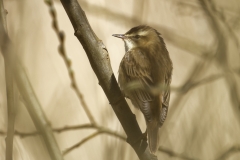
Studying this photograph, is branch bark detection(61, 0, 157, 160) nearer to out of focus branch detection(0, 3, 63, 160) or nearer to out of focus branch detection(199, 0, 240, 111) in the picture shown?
out of focus branch detection(0, 3, 63, 160)

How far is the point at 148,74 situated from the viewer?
137 inches

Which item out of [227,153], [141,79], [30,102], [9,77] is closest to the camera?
[9,77]

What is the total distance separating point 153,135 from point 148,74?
2.27ft

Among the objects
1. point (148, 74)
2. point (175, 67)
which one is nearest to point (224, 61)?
point (148, 74)

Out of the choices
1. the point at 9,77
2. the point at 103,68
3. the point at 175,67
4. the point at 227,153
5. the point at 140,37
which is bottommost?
the point at 227,153

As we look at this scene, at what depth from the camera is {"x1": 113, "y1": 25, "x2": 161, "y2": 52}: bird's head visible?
13.4 feet

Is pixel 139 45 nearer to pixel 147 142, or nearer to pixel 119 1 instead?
pixel 119 1

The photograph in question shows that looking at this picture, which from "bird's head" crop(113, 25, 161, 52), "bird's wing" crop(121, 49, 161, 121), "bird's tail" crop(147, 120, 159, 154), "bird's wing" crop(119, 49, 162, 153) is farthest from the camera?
"bird's head" crop(113, 25, 161, 52)

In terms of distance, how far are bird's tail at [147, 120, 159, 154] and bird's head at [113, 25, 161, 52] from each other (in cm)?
118

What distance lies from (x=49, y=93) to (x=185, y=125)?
4.97 feet

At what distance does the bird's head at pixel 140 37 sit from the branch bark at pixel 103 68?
5.47ft

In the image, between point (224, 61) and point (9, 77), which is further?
point (224, 61)

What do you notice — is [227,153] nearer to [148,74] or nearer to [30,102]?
[148,74]

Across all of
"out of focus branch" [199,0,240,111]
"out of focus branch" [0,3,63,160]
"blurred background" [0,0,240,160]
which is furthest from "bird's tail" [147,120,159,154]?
"out of focus branch" [0,3,63,160]
